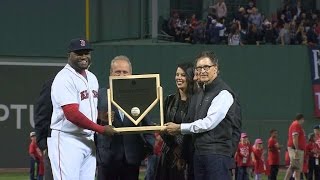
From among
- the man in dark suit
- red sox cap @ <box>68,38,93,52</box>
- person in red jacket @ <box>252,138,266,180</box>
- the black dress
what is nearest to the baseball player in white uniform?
red sox cap @ <box>68,38,93,52</box>

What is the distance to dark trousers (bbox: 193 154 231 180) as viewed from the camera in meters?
8.00

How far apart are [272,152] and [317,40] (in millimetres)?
9536

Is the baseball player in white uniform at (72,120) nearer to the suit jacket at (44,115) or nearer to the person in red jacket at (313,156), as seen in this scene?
the suit jacket at (44,115)

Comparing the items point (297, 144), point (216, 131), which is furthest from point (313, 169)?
point (216, 131)

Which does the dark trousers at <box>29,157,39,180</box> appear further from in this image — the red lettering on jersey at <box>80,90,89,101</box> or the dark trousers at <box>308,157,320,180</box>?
the red lettering on jersey at <box>80,90,89,101</box>

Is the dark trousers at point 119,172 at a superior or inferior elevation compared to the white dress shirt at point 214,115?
inferior

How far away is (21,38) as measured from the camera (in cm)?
2916

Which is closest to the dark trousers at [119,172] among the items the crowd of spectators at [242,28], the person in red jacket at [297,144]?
the person in red jacket at [297,144]

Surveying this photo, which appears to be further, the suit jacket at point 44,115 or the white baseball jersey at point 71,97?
the suit jacket at point 44,115

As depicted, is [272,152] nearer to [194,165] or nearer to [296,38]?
[296,38]

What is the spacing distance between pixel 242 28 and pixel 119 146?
2293 cm

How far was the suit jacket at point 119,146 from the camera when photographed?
874 cm

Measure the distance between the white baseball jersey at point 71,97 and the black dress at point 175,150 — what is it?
3.42 ft

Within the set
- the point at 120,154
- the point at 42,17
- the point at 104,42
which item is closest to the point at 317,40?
the point at 104,42
